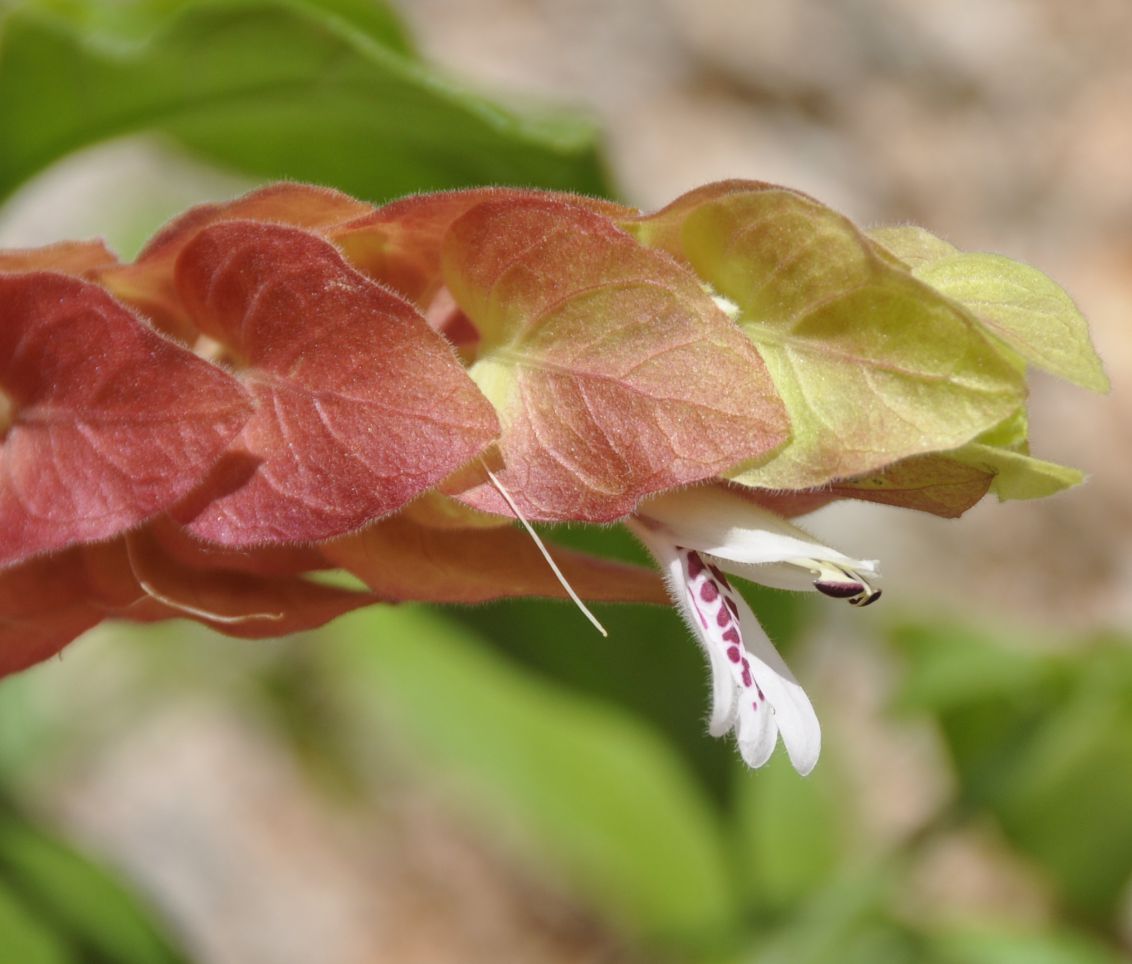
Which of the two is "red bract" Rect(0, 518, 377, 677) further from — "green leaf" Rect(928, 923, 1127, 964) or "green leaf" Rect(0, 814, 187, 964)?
"green leaf" Rect(928, 923, 1127, 964)

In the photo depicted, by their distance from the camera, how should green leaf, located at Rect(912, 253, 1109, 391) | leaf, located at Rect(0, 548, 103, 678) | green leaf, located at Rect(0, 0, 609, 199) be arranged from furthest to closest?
green leaf, located at Rect(0, 0, 609, 199), leaf, located at Rect(0, 548, 103, 678), green leaf, located at Rect(912, 253, 1109, 391)

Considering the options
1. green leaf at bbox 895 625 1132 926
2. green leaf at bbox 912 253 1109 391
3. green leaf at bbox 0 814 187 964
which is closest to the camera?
green leaf at bbox 912 253 1109 391

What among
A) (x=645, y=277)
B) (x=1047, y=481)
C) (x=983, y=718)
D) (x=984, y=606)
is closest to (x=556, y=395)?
(x=645, y=277)

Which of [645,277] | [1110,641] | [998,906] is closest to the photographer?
[645,277]

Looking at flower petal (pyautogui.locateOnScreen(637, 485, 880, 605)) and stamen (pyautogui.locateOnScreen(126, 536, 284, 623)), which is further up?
flower petal (pyautogui.locateOnScreen(637, 485, 880, 605))

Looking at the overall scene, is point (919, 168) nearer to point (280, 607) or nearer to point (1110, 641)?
point (1110, 641)

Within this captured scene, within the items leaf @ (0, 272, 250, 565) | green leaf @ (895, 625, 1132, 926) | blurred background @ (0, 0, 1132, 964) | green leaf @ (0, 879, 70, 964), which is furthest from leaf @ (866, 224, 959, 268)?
blurred background @ (0, 0, 1132, 964)
